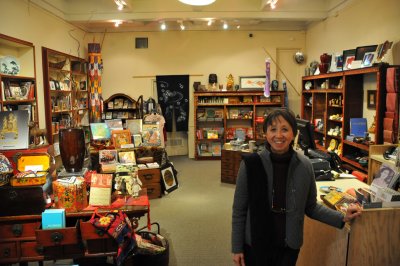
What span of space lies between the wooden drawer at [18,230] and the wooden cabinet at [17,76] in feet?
7.61

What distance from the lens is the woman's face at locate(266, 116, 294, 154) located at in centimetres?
163

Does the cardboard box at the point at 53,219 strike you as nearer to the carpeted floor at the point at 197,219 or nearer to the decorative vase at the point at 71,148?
the decorative vase at the point at 71,148

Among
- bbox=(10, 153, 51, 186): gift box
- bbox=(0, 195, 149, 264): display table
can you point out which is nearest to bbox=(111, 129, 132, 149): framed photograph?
bbox=(10, 153, 51, 186): gift box

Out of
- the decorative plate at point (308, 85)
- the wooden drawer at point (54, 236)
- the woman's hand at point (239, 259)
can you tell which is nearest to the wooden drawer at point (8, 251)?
the wooden drawer at point (54, 236)

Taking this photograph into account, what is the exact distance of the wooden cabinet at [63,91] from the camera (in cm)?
568

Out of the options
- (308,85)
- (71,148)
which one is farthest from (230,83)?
(71,148)

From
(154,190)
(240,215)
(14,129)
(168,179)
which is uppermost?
(14,129)

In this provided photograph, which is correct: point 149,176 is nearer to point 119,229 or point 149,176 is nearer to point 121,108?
point 119,229

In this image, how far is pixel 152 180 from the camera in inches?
203

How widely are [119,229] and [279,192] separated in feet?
4.22

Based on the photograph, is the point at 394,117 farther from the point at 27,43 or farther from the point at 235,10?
the point at 27,43

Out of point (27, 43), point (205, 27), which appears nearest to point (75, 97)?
point (27, 43)

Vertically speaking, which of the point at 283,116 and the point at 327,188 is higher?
the point at 283,116

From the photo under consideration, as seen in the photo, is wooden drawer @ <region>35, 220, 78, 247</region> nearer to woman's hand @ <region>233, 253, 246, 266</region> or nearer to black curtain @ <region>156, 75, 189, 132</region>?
woman's hand @ <region>233, 253, 246, 266</region>
